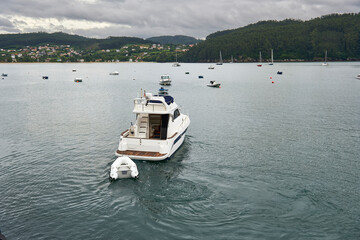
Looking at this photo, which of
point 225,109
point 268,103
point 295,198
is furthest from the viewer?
point 268,103

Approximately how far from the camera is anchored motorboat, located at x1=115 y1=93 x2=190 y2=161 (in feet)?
70.7

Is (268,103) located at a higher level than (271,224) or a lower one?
higher

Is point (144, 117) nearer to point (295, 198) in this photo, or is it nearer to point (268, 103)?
point (295, 198)

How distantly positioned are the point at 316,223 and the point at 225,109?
3538 cm

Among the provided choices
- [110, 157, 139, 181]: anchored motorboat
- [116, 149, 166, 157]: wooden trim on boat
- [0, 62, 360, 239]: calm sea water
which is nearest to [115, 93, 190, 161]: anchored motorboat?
[116, 149, 166, 157]: wooden trim on boat

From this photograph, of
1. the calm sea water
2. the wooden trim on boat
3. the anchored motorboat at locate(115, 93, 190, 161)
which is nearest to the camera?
the calm sea water

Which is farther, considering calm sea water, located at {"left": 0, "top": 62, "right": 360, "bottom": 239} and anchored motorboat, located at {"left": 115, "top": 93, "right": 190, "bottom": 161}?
anchored motorboat, located at {"left": 115, "top": 93, "right": 190, "bottom": 161}

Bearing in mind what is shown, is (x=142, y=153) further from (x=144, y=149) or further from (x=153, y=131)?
(x=153, y=131)

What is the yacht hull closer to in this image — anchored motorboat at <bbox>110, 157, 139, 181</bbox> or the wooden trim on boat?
the wooden trim on boat

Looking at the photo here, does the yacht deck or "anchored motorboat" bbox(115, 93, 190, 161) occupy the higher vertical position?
"anchored motorboat" bbox(115, 93, 190, 161)

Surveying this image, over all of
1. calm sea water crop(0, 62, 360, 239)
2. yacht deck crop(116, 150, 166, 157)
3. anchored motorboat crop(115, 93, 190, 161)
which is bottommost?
calm sea water crop(0, 62, 360, 239)

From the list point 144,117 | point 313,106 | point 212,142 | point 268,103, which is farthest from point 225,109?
point 144,117

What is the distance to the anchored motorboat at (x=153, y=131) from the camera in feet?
70.7

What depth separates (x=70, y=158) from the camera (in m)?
23.9
